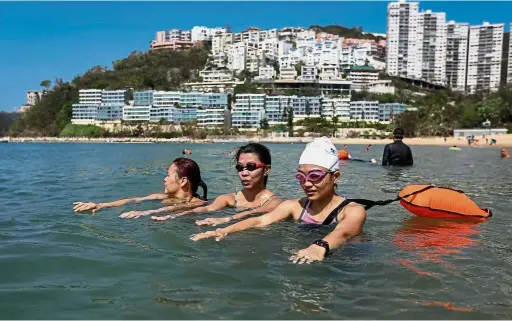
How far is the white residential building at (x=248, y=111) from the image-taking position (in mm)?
123062

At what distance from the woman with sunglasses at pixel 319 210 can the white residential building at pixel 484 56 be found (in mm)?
163635

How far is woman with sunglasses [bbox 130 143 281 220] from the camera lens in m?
5.70

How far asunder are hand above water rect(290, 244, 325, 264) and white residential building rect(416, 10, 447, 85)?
562ft

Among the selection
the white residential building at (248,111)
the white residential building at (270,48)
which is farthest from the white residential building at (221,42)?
the white residential building at (248,111)

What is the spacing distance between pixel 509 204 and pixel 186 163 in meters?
6.06

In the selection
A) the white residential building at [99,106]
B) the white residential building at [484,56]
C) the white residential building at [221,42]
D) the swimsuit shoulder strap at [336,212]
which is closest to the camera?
the swimsuit shoulder strap at [336,212]

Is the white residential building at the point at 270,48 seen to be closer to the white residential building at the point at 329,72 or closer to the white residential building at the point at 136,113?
the white residential building at the point at 329,72

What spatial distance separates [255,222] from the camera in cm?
490

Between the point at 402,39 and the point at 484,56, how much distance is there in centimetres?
2847

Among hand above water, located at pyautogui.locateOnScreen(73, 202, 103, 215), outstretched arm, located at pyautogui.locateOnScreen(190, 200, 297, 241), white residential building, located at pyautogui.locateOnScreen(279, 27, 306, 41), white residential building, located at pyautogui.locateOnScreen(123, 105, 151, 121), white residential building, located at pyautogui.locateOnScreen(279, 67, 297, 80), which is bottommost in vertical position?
hand above water, located at pyautogui.locateOnScreen(73, 202, 103, 215)

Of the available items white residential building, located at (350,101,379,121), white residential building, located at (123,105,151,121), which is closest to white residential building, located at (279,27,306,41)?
white residential building, located at (350,101,379,121)

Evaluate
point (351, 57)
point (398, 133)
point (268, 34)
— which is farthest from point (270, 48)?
point (398, 133)

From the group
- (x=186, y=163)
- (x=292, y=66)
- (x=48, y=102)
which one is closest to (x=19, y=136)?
(x=48, y=102)

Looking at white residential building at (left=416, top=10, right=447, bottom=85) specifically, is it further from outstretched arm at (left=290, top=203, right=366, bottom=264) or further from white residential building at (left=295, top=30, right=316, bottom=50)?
outstretched arm at (left=290, top=203, right=366, bottom=264)
